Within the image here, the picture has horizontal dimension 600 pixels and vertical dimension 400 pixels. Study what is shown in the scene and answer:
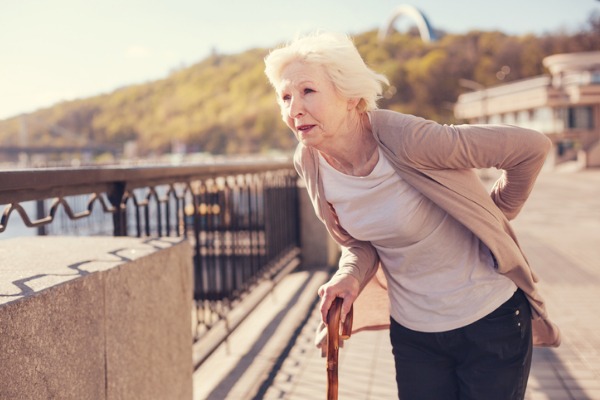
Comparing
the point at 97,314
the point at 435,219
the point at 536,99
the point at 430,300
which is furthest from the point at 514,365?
the point at 536,99

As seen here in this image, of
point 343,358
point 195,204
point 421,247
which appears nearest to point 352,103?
point 421,247

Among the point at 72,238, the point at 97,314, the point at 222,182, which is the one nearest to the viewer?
the point at 97,314

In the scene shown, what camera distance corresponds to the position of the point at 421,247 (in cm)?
210

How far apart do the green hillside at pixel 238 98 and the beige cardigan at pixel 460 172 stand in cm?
11790

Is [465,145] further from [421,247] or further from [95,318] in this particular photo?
[95,318]

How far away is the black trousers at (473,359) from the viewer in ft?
6.70

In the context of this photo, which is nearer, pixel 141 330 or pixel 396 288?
pixel 396 288

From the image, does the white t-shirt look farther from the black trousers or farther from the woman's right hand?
the woman's right hand

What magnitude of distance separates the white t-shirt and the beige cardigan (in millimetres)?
53

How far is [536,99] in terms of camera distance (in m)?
68.9

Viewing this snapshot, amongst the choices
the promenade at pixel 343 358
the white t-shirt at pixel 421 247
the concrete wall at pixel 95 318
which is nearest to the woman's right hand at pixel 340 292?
the white t-shirt at pixel 421 247

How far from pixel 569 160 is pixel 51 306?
210 feet

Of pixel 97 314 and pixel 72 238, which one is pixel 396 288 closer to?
pixel 97 314

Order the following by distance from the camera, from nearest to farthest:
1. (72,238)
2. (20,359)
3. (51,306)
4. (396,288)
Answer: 1. (20,359)
2. (51,306)
3. (396,288)
4. (72,238)
